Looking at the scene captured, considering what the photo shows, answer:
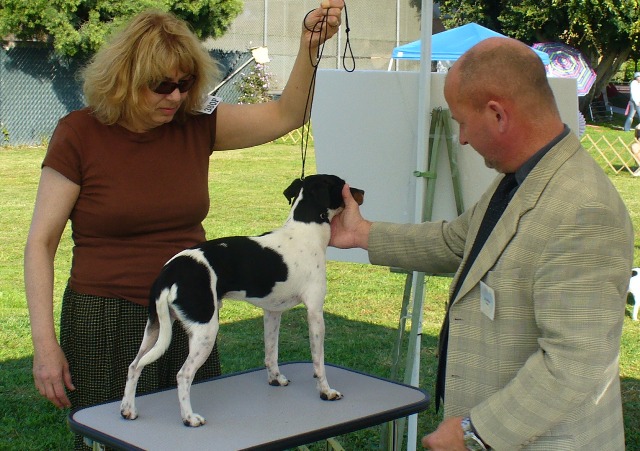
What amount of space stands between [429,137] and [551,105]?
166 cm

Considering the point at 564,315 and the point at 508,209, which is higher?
the point at 508,209

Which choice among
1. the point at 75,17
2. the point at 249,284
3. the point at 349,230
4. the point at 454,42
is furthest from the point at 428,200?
the point at 75,17

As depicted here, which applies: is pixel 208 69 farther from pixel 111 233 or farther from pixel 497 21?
pixel 497 21

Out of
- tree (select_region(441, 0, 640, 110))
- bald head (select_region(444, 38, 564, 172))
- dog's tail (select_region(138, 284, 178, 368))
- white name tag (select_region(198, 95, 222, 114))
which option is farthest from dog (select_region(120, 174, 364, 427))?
tree (select_region(441, 0, 640, 110))

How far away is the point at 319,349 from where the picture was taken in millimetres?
2758

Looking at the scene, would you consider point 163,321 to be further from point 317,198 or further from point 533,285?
point 533,285

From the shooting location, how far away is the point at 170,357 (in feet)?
10.1

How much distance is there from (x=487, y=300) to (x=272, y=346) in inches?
39.6

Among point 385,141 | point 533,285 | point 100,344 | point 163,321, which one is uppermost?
point 385,141

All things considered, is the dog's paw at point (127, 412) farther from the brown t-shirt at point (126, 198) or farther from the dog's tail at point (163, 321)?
the brown t-shirt at point (126, 198)

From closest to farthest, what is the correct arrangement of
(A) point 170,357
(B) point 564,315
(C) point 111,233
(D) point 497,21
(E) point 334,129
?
(B) point 564,315 → (C) point 111,233 → (A) point 170,357 → (E) point 334,129 → (D) point 497,21

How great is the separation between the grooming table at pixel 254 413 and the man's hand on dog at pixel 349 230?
1.62 feet

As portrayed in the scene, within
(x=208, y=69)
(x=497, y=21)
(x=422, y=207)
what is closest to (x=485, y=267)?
(x=208, y=69)

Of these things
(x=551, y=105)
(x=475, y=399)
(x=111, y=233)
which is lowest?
(x=475, y=399)
